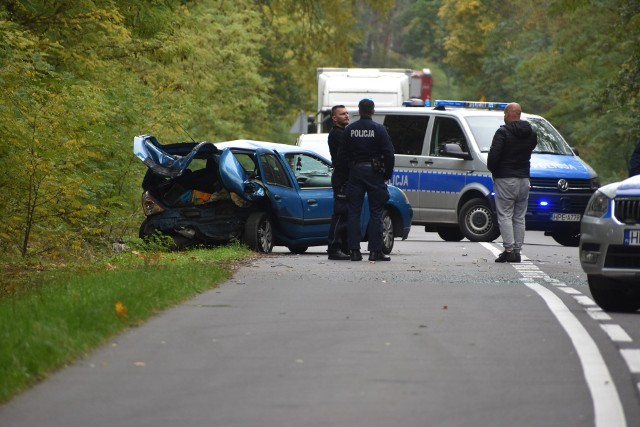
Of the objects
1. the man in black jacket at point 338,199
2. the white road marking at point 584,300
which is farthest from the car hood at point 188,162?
the white road marking at point 584,300

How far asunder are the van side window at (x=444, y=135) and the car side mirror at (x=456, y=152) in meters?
0.33

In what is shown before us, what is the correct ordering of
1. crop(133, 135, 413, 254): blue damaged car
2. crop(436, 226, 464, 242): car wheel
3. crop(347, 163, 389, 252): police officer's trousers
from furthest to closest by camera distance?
crop(436, 226, 464, 242): car wheel < crop(133, 135, 413, 254): blue damaged car < crop(347, 163, 389, 252): police officer's trousers

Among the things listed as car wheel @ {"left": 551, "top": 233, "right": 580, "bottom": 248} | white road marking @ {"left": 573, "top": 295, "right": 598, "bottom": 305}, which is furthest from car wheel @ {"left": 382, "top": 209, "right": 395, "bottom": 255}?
white road marking @ {"left": 573, "top": 295, "right": 598, "bottom": 305}

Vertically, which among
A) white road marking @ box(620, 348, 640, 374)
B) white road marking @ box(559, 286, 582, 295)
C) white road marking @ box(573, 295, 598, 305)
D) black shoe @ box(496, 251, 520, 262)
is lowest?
black shoe @ box(496, 251, 520, 262)

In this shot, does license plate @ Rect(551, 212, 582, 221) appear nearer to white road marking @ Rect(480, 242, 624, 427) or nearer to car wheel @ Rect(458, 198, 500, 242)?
car wheel @ Rect(458, 198, 500, 242)

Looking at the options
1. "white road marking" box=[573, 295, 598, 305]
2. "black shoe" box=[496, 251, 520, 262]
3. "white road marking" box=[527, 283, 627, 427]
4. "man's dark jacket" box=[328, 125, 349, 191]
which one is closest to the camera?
"white road marking" box=[527, 283, 627, 427]

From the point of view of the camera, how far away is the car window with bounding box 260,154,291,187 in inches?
773

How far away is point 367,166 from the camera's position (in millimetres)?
18078

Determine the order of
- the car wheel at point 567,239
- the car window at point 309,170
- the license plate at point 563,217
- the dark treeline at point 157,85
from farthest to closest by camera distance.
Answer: the car wheel at point 567,239, the license plate at point 563,217, the car window at point 309,170, the dark treeline at point 157,85

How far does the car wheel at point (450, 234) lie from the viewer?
25.8 metres

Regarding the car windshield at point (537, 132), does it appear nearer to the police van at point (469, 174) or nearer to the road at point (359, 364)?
the police van at point (469, 174)

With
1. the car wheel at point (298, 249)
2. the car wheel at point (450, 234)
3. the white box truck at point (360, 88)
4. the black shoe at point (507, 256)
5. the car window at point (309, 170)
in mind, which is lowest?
the car wheel at point (450, 234)

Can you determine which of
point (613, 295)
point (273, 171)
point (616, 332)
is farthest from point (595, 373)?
point (273, 171)

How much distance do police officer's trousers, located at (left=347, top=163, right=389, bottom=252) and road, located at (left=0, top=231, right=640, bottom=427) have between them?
3792 mm
